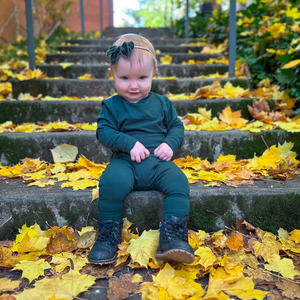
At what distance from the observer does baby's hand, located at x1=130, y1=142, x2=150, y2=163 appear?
146cm

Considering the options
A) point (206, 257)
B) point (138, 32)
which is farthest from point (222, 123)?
point (138, 32)

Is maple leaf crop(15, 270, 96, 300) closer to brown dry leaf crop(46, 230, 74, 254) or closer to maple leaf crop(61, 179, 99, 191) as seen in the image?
brown dry leaf crop(46, 230, 74, 254)

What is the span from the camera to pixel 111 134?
152 cm

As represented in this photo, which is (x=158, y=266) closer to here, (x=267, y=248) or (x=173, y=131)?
(x=267, y=248)

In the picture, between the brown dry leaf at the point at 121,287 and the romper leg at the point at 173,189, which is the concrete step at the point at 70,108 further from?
the brown dry leaf at the point at 121,287

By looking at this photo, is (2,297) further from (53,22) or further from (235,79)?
(53,22)

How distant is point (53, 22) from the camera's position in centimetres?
680

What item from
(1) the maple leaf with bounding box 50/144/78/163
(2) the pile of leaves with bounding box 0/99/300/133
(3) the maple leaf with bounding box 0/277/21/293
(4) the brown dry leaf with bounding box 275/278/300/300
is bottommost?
(3) the maple leaf with bounding box 0/277/21/293

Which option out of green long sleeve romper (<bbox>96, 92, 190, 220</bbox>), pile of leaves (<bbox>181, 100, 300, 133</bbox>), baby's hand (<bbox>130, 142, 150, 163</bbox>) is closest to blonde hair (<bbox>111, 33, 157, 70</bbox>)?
green long sleeve romper (<bbox>96, 92, 190, 220</bbox>)

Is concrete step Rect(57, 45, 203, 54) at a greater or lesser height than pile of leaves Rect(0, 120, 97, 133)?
greater

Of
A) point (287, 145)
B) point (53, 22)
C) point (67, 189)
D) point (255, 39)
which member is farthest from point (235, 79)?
point (53, 22)

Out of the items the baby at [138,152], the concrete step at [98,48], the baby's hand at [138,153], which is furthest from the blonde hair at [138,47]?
the concrete step at [98,48]

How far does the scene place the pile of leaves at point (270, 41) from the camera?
2.69 m

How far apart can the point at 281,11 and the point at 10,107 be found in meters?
4.18
